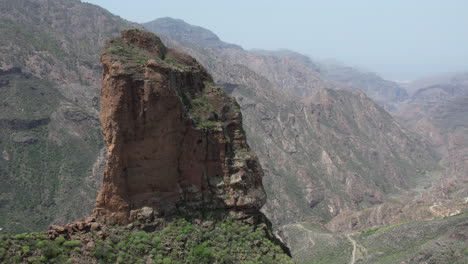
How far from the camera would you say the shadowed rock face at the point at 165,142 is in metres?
32.7

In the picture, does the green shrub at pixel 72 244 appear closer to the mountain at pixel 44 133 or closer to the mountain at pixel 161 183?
the mountain at pixel 161 183

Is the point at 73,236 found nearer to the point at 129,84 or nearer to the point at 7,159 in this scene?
the point at 129,84

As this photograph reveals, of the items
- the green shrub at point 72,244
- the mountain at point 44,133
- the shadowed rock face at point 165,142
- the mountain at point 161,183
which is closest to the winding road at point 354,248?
the mountain at point 161,183

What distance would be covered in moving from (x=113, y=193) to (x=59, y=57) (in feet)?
520

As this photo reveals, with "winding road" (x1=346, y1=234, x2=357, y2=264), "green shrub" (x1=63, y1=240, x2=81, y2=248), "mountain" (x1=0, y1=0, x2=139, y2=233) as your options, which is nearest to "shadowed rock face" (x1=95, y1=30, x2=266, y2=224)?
"green shrub" (x1=63, y1=240, x2=81, y2=248)

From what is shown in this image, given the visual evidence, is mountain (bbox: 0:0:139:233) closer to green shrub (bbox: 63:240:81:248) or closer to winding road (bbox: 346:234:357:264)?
winding road (bbox: 346:234:357:264)

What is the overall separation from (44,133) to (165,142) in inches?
4443

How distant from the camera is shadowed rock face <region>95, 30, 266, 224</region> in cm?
3266

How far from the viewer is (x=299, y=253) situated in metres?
101

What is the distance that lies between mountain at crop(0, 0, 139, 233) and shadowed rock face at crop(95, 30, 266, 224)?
74.6 metres

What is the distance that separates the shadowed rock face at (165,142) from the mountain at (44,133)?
245ft

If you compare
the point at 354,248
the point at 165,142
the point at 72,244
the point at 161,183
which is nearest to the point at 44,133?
the point at 354,248

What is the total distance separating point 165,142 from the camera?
34250 millimetres

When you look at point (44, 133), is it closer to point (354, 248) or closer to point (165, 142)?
point (354, 248)
